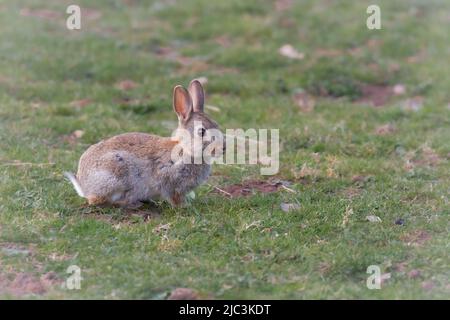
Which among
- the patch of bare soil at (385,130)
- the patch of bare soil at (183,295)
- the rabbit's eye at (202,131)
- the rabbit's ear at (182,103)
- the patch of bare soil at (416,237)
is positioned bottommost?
the patch of bare soil at (183,295)

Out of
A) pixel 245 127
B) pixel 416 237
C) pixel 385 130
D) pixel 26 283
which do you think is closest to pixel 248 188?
pixel 416 237

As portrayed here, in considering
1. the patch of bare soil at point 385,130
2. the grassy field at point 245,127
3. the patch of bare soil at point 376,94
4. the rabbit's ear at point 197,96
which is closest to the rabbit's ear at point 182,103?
the rabbit's ear at point 197,96

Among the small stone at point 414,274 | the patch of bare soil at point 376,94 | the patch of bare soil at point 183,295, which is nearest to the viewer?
the patch of bare soil at point 183,295

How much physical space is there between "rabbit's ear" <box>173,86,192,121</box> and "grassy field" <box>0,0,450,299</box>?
82cm

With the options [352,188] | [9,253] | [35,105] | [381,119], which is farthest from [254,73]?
[9,253]

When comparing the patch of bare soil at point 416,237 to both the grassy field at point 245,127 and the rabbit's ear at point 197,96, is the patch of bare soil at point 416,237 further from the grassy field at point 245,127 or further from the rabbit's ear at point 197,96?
the rabbit's ear at point 197,96

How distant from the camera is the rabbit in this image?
684cm

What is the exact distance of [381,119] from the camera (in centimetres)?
984

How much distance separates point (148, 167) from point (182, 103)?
0.62 meters

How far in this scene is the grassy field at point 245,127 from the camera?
19.4ft

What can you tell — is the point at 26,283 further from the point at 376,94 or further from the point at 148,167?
the point at 376,94

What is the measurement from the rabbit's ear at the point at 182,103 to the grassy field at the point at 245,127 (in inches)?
32.2

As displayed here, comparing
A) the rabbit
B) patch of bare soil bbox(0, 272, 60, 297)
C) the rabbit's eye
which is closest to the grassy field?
patch of bare soil bbox(0, 272, 60, 297)

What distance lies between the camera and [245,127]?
9.55 meters
